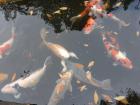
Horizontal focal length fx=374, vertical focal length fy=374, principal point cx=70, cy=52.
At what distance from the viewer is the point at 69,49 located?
4.47 meters

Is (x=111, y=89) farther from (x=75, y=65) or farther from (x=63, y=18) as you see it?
(x=63, y=18)

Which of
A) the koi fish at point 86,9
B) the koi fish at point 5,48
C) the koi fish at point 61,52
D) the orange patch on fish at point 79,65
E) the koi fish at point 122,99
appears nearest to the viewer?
the koi fish at point 122,99

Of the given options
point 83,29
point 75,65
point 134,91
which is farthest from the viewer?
point 83,29

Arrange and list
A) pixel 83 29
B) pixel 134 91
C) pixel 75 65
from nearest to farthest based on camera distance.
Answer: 1. pixel 134 91
2. pixel 75 65
3. pixel 83 29

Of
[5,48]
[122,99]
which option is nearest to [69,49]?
[5,48]

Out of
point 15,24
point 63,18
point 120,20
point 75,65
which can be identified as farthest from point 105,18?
point 15,24

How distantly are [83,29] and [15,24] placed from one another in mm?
912

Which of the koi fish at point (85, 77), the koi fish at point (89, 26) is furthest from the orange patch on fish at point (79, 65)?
the koi fish at point (89, 26)

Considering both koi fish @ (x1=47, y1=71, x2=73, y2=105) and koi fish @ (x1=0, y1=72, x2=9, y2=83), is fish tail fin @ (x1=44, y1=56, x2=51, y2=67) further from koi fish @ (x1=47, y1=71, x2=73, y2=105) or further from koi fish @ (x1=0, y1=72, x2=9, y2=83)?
koi fish @ (x1=0, y1=72, x2=9, y2=83)

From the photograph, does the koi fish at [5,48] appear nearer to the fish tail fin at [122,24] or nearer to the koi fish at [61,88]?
the koi fish at [61,88]

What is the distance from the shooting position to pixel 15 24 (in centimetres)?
489

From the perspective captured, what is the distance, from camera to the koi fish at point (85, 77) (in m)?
4.09

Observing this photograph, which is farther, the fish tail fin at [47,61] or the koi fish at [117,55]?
the fish tail fin at [47,61]

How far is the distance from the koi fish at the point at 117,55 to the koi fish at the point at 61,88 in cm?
54
